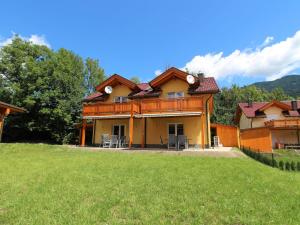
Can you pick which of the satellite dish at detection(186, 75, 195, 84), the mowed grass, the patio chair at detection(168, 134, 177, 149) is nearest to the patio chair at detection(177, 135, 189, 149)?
the patio chair at detection(168, 134, 177, 149)

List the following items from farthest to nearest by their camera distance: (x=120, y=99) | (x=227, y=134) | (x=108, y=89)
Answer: (x=227, y=134), (x=120, y=99), (x=108, y=89)

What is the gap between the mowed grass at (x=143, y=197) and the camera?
3.95m

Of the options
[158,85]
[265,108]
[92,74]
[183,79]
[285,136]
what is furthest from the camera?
[92,74]

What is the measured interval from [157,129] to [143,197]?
1306 cm

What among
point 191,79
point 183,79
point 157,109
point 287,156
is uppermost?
point 183,79

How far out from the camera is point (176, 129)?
17.6m

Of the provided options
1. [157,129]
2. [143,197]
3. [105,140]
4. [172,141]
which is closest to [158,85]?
[157,129]

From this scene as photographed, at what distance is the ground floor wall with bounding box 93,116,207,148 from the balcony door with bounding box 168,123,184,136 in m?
0.18

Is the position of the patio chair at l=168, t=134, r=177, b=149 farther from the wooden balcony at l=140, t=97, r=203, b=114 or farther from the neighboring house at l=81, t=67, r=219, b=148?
the wooden balcony at l=140, t=97, r=203, b=114

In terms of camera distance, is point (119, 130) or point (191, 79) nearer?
point (191, 79)

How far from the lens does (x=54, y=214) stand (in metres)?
4.08

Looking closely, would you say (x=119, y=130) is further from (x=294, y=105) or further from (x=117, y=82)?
(x=294, y=105)

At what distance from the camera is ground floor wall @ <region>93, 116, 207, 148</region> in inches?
666

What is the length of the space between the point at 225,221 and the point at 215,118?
38.5m
